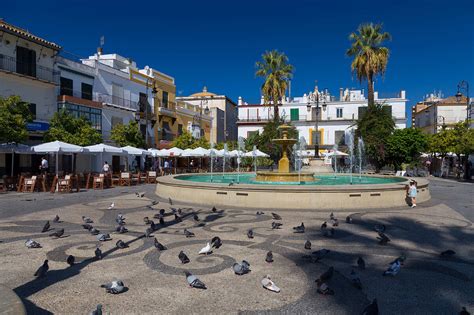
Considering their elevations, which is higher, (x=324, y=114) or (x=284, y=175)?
(x=324, y=114)

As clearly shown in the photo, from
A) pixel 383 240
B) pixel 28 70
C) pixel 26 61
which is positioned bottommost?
pixel 383 240

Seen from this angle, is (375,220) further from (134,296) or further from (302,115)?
(302,115)

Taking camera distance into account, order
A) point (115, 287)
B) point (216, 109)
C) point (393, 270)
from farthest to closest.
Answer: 1. point (216, 109)
2. point (393, 270)
3. point (115, 287)

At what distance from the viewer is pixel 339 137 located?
5322 centimetres

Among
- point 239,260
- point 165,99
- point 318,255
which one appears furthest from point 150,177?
point 165,99

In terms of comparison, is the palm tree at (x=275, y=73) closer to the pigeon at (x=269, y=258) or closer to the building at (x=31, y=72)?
the building at (x=31, y=72)

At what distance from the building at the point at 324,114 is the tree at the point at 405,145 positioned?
1891 centimetres

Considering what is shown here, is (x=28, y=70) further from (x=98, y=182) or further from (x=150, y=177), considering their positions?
(x=98, y=182)

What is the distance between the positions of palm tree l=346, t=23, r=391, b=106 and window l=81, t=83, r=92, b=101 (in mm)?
22524

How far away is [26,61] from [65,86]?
3.25m

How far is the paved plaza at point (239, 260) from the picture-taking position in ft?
14.4

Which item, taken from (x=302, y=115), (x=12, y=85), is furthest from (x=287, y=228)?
(x=302, y=115)

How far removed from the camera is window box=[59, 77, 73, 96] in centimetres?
2744

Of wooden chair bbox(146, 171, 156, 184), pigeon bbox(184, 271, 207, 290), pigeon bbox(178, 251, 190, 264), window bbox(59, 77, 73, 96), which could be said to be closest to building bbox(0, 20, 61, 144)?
window bbox(59, 77, 73, 96)
